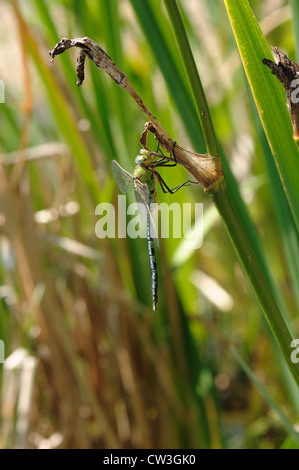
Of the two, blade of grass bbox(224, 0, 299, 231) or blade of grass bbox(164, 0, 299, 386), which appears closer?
blade of grass bbox(164, 0, 299, 386)

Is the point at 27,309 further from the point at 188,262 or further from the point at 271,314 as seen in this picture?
the point at 271,314

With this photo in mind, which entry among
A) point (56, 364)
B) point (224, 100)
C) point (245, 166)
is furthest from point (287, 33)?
point (56, 364)

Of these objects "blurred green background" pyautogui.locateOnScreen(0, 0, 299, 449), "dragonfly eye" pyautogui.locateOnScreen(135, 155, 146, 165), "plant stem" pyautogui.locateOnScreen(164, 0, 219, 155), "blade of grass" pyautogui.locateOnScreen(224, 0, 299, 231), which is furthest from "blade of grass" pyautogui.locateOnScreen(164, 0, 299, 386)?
"blurred green background" pyautogui.locateOnScreen(0, 0, 299, 449)

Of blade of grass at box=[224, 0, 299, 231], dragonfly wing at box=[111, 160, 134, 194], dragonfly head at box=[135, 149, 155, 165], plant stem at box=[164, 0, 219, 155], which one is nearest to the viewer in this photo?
plant stem at box=[164, 0, 219, 155]

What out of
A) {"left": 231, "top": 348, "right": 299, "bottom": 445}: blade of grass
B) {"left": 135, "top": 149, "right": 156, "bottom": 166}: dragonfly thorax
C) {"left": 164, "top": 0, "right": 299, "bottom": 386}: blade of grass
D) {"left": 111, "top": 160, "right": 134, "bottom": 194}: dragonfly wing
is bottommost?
{"left": 231, "top": 348, "right": 299, "bottom": 445}: blade of grass

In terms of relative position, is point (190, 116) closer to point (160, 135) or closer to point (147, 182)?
point (147, 182)

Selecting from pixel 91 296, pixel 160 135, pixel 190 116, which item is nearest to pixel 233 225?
pixel 160 135

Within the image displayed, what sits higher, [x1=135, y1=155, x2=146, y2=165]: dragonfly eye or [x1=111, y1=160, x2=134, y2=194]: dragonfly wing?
[x1=111, y1=160, x2=134, y2=194]: dragonfly wing

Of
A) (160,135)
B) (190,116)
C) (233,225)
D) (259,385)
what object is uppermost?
(190,116)

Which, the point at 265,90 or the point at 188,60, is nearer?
the point at 188,60

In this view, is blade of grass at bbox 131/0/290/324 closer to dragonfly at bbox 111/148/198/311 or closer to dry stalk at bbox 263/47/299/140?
dragonfly at bbox 111/148/198/311
